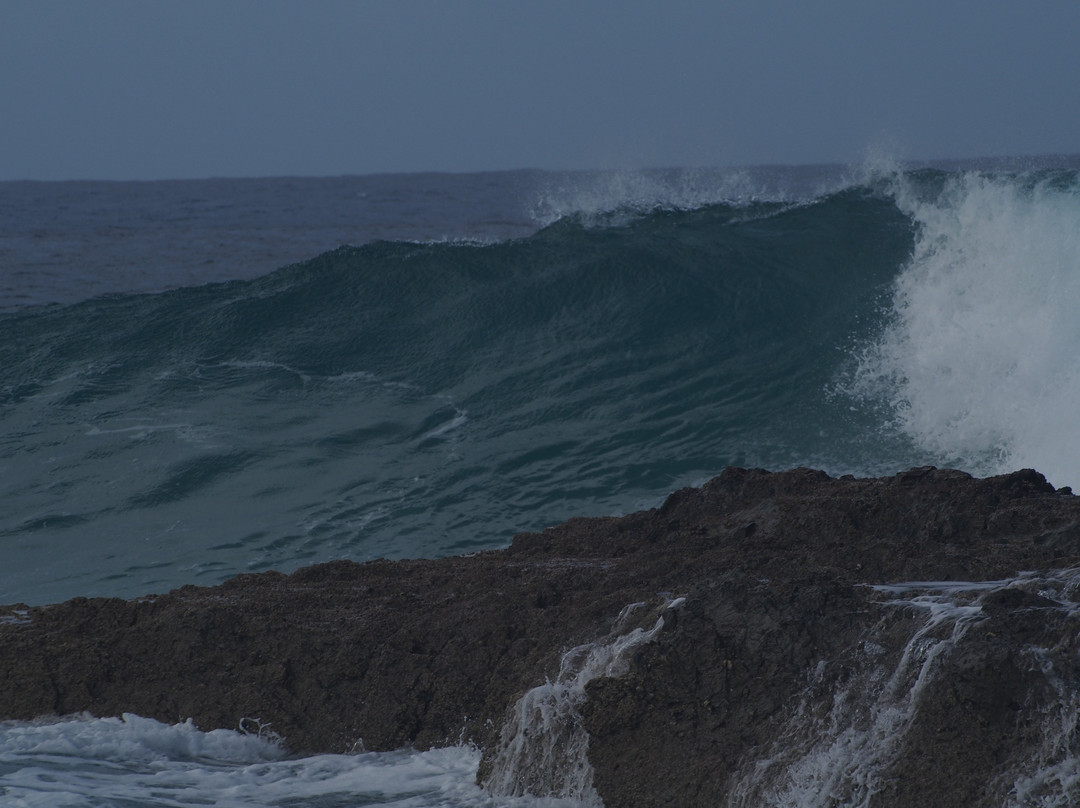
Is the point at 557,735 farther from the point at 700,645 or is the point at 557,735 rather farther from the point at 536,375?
the point at 536,375

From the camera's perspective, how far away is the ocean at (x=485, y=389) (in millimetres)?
7820

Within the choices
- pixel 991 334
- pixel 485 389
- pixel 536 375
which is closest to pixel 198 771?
pixel 485 389

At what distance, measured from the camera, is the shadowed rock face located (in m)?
3.17

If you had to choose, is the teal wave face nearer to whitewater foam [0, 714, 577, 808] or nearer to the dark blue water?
the dark blue water

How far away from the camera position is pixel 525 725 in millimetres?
3861

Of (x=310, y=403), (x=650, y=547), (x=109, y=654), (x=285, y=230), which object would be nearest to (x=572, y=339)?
(x=310, y=403)

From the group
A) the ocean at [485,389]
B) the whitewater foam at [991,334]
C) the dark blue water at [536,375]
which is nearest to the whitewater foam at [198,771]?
the ocean at [485,389]

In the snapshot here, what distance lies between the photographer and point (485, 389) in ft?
38.4

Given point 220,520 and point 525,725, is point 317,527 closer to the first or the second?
point 220,520

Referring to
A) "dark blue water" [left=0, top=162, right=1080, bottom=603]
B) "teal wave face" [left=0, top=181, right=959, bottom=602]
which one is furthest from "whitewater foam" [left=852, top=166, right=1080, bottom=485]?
"teal wave face" [left=0, top=181, right=959, bottom=602]

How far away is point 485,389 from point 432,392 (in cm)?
63

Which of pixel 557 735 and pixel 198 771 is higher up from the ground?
pixel 557 735

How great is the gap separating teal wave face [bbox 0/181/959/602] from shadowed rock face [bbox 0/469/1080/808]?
114 inches

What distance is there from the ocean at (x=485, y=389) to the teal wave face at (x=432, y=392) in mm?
43
